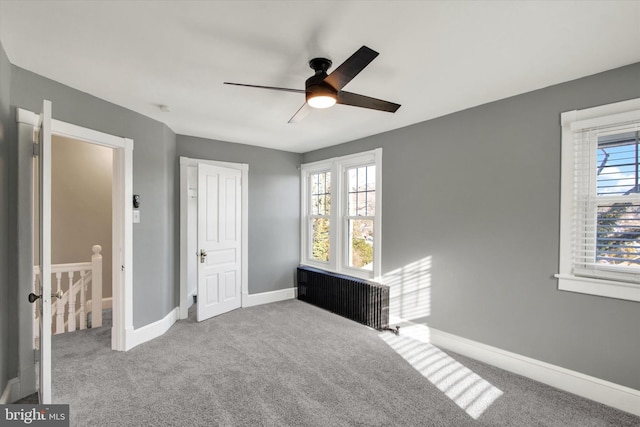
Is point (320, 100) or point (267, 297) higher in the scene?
point (320, 100)

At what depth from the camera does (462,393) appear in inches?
94.7

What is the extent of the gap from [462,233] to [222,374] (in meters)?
2.72

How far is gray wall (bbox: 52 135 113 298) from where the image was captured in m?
4.25

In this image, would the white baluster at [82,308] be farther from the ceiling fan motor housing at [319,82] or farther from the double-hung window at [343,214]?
the ceiling fan motor housing at [319,82]

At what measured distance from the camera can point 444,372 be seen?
2732 mm

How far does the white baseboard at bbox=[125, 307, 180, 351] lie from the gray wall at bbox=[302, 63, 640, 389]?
297cm

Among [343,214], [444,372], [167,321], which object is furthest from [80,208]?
[444,372]

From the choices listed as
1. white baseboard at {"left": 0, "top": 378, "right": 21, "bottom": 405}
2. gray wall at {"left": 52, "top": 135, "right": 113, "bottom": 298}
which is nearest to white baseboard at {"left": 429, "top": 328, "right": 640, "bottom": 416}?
white baseboard at {"left": 0, "top": 378, "right": 21, "bottom": 405}

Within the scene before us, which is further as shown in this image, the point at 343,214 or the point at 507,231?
the point at 343,214

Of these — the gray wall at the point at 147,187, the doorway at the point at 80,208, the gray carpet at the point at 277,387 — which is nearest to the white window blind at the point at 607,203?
the gray carpet at the point at 277,387

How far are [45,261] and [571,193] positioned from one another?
150 inches

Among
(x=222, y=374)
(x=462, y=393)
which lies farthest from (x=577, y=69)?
(x=222, y=374)

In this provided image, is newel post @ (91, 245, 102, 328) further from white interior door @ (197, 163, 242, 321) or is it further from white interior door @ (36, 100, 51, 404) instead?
white interior door @ (36, 100, 51, 404)

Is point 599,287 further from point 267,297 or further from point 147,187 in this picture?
point 147,187
